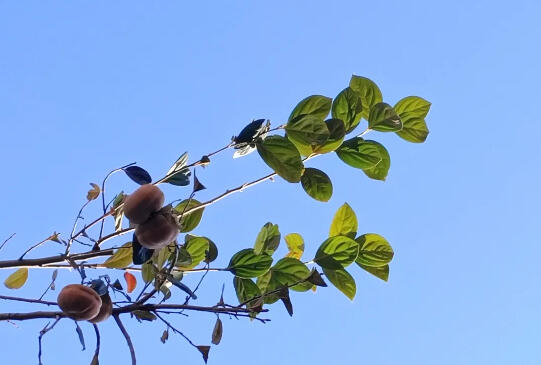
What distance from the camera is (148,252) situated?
1160mm

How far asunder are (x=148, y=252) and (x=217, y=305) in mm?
166

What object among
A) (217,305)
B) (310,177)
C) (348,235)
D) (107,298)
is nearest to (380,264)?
(348,235)

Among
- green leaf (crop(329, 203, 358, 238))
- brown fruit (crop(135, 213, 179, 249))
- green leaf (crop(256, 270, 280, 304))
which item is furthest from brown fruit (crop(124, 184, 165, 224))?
green leaf (crop(329, 203, 358, 238))

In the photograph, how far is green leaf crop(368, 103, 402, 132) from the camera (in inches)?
58.9

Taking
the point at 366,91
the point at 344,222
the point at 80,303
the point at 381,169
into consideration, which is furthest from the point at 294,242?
the point at 80,303

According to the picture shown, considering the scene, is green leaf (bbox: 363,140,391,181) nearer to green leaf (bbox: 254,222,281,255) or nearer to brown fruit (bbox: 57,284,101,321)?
green leaf (bbox: 254,222,281,255)

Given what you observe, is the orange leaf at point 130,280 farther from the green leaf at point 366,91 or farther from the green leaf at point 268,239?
the green leaf at point 366,91

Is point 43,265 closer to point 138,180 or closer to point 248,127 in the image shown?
point 138,180

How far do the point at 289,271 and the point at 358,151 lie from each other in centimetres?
32

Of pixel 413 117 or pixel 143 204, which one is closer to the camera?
pixel 143 204

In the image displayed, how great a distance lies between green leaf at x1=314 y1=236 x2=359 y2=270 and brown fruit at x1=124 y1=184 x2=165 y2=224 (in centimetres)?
45

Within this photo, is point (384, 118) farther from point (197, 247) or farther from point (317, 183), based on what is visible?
point (197, 247)

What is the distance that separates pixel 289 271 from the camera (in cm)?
141

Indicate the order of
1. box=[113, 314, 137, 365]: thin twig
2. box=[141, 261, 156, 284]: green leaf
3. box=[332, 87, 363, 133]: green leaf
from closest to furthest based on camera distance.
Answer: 1. box=[113, 314, 137, 365]: thin twig
2. box=[141, 261, 156, 284]: green leaf
3. box=[332, 87, 363, 133]: green leaf
